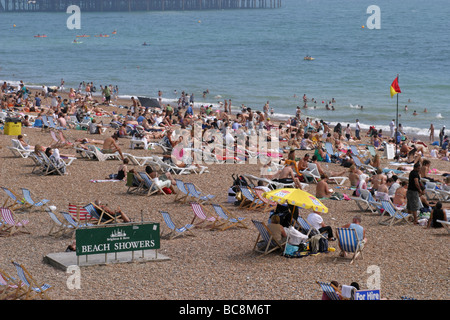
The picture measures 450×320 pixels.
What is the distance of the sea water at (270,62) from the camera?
133 ft

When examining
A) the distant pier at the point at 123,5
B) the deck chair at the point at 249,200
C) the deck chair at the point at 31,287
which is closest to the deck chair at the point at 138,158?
the deck chair at the point at 249,200

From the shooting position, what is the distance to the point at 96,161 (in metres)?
16.1

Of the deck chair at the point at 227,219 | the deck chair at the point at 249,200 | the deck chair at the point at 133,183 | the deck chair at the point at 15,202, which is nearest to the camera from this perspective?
the deck chair at the point at 227,219

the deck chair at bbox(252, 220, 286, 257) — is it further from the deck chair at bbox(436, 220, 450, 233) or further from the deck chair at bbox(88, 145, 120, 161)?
the deck chair at bbox(88, 145, 120, 161)

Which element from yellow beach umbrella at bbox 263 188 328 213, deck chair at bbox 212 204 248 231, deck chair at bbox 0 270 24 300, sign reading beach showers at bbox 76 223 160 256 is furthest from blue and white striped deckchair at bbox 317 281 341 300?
deck chair at bbox 212 204 248 231

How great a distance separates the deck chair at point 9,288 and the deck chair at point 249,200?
17.0ft

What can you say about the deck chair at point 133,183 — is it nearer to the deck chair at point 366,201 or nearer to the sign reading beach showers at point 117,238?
the deck chair at point 366,201

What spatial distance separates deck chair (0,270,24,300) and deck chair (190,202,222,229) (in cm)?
366

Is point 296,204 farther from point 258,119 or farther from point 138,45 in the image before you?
point 138,45

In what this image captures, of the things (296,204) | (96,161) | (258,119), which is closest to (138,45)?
(258,119)

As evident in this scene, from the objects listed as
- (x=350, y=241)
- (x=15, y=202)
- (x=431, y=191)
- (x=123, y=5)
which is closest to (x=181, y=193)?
(x=15, y=202)

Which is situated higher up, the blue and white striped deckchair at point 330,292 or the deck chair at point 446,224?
the blue and white striped deckchair at point 330,292
